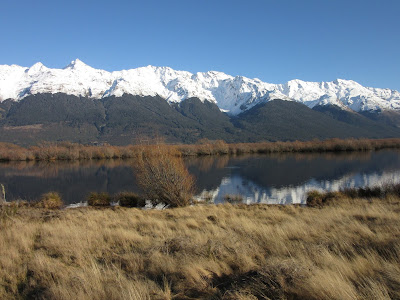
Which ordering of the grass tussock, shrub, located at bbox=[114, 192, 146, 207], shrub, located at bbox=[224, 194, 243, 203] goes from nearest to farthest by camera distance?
shrub, located at bbox=[114, 192, 146, 207], shrub, located at bbox=[224, 194, 243, 203], the grass tussock

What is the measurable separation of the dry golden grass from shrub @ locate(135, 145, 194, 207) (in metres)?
11.4

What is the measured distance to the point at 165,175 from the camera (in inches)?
842

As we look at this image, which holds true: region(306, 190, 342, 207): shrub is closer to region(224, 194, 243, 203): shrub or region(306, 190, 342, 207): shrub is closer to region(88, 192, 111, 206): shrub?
region(224, 194, 243, 203): shrub

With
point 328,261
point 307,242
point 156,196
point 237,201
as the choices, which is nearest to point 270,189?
point 237,201

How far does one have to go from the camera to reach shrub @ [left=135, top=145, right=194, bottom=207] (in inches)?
843

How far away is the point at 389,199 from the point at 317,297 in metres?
16.9

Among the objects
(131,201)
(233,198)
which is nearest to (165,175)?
(131,201)

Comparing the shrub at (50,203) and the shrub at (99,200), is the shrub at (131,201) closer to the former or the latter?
the shrub at (99,200)

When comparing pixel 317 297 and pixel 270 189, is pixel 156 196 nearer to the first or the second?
pixel 270 189

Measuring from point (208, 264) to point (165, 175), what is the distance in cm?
1554

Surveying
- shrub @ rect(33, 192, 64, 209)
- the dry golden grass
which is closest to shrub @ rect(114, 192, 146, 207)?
shrub @ rect(33, 192, 64, 209)

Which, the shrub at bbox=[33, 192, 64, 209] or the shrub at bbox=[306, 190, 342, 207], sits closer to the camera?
the shrub at bbox=[306, 190, 342, 207]

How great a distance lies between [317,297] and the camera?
439 centimetres

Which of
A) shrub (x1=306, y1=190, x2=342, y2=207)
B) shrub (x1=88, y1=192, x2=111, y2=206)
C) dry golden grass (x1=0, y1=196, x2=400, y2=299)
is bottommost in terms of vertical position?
shrub (x1=88, y1=192, x2=111, y2=206)
